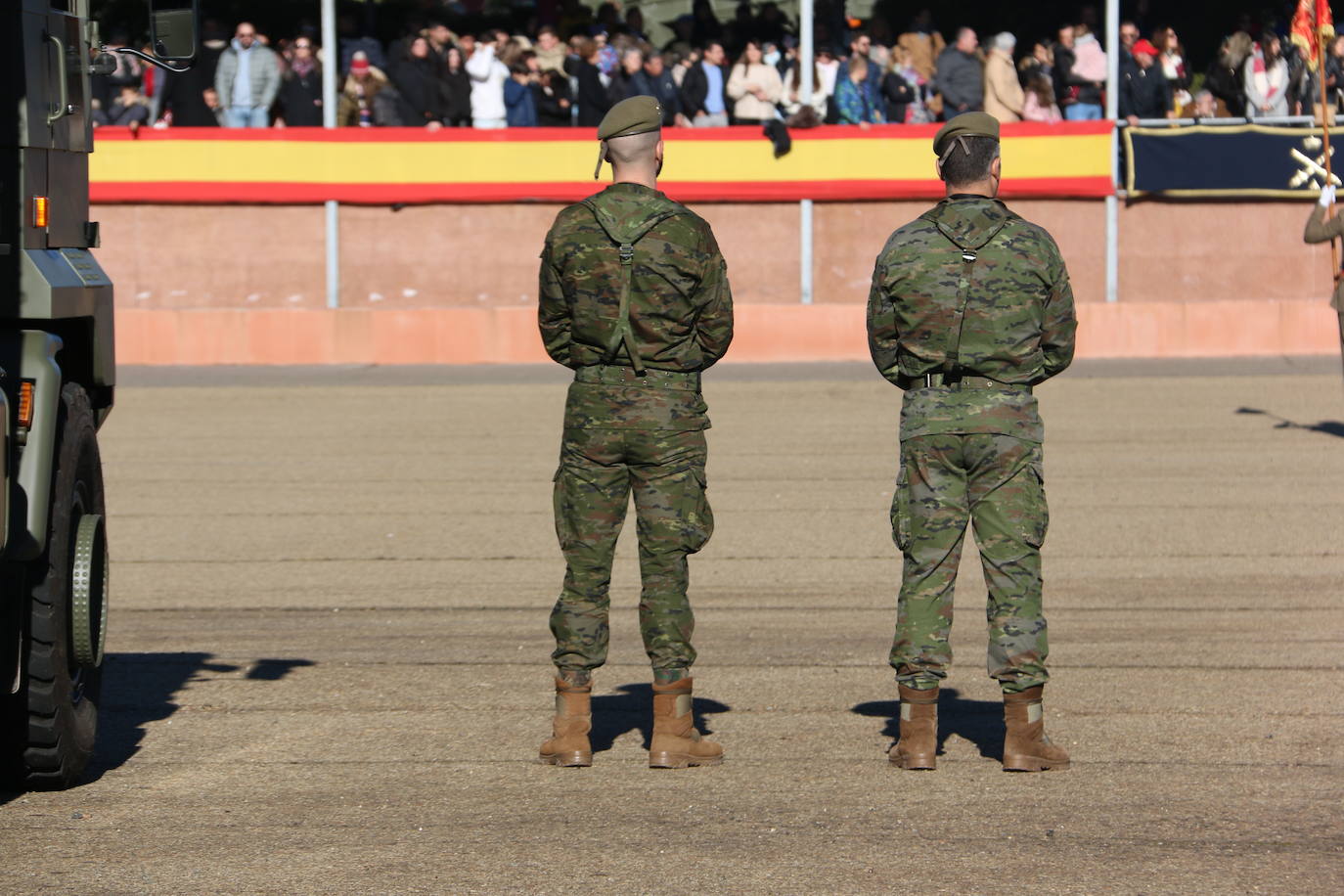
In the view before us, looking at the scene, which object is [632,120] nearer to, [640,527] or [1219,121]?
[640,527]

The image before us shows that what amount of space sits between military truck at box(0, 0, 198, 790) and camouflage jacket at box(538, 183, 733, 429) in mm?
1407

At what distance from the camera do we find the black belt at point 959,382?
21.0 feet

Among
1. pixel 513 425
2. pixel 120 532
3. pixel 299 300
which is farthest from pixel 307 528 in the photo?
pixel 299 300

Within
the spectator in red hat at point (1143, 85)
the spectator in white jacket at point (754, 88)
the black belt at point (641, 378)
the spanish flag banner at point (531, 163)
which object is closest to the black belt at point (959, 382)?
the black belt at point (641, 378)

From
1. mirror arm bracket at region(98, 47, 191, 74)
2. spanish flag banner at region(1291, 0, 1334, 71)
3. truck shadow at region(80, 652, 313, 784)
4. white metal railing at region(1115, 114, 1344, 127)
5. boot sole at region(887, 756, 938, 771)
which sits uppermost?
white metal railing at region(1115, 114, 1344, 127)

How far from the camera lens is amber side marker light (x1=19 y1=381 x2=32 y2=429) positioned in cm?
587

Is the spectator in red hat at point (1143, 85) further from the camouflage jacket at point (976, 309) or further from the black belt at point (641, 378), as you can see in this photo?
the black belt at point (641, 378)

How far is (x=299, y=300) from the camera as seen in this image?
26.0 metres

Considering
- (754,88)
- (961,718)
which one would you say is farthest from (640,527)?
(754,88)

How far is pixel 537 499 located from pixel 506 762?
6.71m

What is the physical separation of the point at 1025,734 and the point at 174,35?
344cm

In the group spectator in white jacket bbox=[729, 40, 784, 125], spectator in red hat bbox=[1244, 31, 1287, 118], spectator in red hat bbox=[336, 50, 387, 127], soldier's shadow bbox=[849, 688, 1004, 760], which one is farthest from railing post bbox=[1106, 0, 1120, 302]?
soldier's shadow bbox=[849, 688, 1004, 760]

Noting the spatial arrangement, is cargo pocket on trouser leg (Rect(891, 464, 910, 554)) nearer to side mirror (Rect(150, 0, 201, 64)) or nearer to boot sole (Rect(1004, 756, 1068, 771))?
boot sole (Rect(1004, 756, 1068, 771))

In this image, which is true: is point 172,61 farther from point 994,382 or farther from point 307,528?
point 307,528
